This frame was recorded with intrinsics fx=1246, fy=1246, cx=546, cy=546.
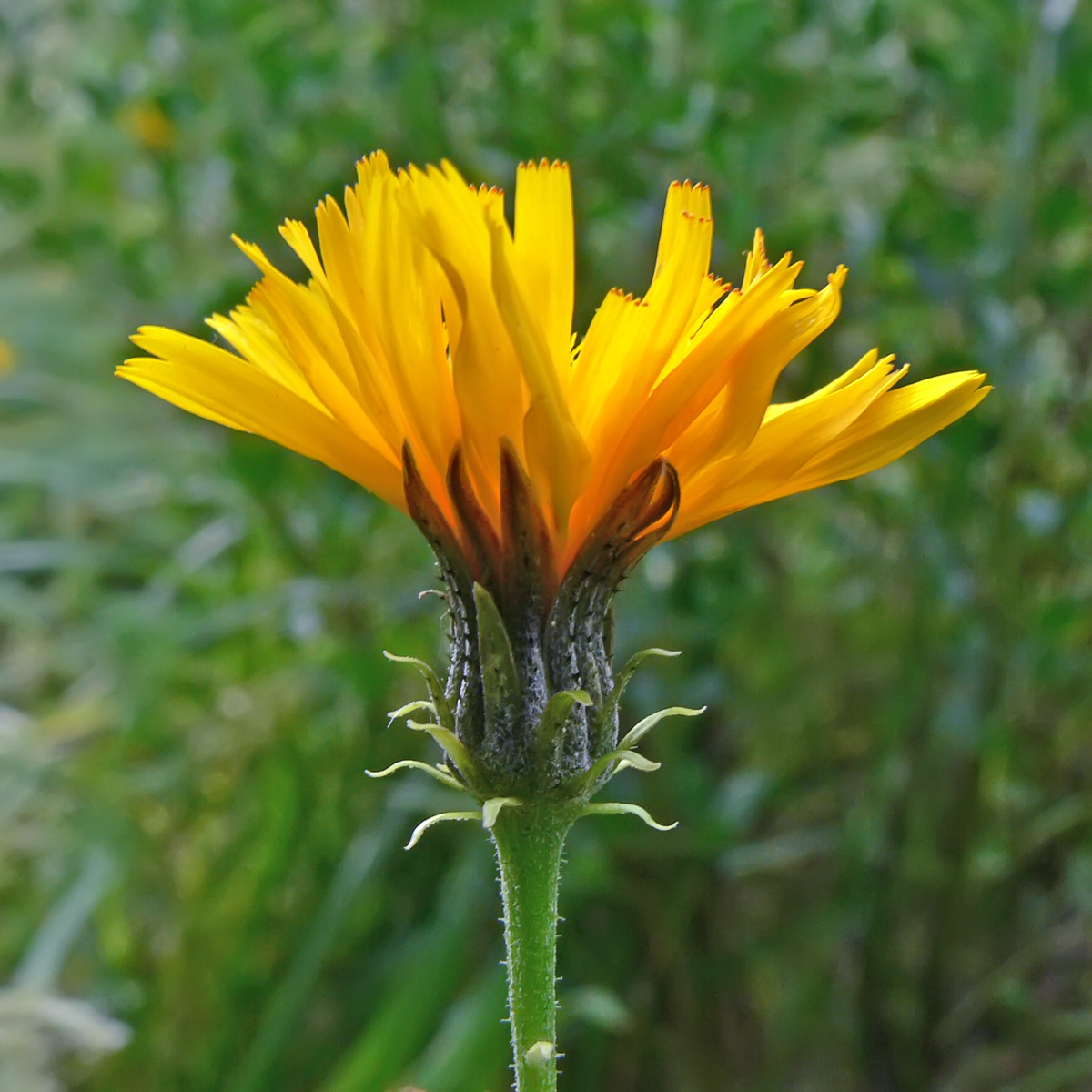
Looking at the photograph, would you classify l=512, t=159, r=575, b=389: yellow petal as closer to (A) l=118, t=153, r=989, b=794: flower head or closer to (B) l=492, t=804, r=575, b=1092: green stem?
(A) l=118, t=153, r=989, b=794: flower head

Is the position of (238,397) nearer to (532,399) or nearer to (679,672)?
(532,399)

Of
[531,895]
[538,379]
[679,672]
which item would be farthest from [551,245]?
[679,672]

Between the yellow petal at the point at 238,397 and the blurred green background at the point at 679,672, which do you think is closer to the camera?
the yellow petal at the point at 238,397

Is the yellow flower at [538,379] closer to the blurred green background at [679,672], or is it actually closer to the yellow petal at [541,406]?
the yellow petal at [541,406]

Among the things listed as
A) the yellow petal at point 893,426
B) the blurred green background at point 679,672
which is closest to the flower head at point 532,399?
the yellow petal at point 893,426

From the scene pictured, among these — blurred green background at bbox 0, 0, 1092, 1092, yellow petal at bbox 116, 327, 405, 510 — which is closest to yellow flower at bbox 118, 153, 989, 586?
yellow petal at bbox 116, 327, 405, 510

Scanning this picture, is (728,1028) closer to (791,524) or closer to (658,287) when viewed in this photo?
(791,524)
